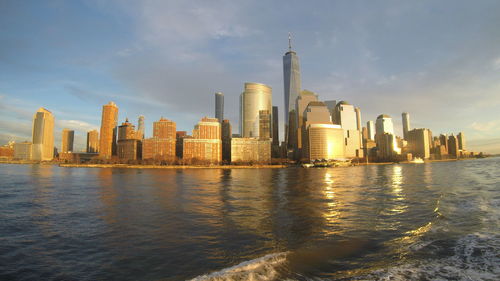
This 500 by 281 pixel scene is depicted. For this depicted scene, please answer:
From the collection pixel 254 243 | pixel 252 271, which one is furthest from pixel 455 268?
pixel 254 243

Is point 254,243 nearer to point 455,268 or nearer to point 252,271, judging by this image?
point 252,271

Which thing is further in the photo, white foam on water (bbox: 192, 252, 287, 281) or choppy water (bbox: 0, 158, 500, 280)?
choppy water (bbox: 0, 158, 500, 280)

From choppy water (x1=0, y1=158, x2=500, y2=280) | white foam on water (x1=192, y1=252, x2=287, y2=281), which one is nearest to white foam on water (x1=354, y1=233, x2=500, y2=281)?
choppy water (x1=0, y1=158, x2=500, y2=280)

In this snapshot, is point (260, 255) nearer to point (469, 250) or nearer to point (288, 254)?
point (288, 254)

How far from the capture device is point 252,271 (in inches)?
529

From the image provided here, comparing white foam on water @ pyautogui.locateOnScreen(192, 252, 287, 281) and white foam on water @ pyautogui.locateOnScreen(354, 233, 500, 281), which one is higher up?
white foam on water @ pyautogui.locateOnScreen(192, 252, 287, 281)

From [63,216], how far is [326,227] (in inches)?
1116

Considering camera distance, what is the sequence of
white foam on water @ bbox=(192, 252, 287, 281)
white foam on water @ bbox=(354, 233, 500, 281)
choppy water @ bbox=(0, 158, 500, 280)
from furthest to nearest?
choppy water @ bbox=(0, 158, 500, 280) → white foam on water @ bbox=(354, 233, 500, 281) → white foam on water @ bbox=(192, 252, 287, 281)

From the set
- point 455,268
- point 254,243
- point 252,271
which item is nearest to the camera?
point 252,271

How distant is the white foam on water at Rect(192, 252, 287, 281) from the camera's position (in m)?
12.7

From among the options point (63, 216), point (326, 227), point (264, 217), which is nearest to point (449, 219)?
point (326, 227)

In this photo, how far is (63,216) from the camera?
28.5 meters

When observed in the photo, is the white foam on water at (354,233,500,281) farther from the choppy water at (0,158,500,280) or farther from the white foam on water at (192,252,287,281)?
the white foam on water at (192,252,287,281)

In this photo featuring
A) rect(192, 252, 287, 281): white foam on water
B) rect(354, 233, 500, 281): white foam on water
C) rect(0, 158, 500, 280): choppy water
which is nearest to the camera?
rect(192, 252, 287, 281): white foam on water
